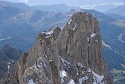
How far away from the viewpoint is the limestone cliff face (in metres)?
93.3

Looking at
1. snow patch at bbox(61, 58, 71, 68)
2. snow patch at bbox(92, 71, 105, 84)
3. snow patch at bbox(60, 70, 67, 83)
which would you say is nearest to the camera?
snow patch at bbox(60, 70, 67, 83)

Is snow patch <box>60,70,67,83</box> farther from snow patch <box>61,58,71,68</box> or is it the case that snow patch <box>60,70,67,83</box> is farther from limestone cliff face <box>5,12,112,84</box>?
snow patch <box>61,58,71,68</box>

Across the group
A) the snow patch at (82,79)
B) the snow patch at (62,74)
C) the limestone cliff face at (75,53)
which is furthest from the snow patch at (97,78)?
the snow patch at (62,74)

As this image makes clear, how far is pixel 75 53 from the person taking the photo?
104938mm

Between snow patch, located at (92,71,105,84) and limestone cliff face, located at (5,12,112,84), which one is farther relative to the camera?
snow patch, located at (92,71,105,84)

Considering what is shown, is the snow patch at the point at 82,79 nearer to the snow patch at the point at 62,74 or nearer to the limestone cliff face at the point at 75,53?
the limestone cliff face at the point at 75,53

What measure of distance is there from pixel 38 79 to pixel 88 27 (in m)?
44.6

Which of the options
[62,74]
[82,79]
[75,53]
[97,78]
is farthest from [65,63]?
[97,78]

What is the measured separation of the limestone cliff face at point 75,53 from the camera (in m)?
93.3

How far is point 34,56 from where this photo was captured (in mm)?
104562

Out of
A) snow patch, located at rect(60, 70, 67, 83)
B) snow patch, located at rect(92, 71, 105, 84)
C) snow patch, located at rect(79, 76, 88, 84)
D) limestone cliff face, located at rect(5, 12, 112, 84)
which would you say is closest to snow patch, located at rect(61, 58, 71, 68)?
limestone cliff face, located at rect(5, 12, 112, 84)

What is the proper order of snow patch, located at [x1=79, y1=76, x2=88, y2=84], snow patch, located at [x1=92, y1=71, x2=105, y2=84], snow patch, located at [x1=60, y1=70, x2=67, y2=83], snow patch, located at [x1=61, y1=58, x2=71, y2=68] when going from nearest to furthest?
snow patch, located at [x1=60, y1=70, x2=67, y2=83], snow patch, located at [x1=79, y1=76, x2=88, y2=84], snow patch, located at [x1=61, y1=58, x2=71, y2=68], snow patch, located at [x1=92, y1=71, x2=105, y2=84]

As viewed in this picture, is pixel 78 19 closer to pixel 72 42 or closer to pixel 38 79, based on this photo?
pixel 72 42

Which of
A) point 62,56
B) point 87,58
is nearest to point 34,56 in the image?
point 62,56
